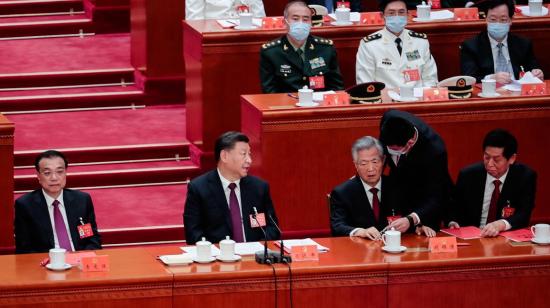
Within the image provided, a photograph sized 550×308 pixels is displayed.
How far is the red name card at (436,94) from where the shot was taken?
25.8ft

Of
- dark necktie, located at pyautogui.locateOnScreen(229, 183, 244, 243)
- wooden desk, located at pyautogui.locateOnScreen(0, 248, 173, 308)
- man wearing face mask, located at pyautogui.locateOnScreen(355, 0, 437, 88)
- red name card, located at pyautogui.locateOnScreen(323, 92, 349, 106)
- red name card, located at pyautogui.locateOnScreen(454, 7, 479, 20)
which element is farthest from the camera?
red name card, located at pyautogui.locateOnScreen(454, 7, 479, 20)

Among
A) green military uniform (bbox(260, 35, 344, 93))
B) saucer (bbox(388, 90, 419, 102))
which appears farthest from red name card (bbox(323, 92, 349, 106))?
green military uniform (bbox(260, 35, 344, 93))

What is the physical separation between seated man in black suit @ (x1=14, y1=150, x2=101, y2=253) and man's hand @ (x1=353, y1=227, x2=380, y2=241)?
4.12 feet

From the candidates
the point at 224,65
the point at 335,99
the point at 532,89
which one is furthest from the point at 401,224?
the point at 224,65

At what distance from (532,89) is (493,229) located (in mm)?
1591

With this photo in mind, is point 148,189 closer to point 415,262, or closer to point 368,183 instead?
point 368,183

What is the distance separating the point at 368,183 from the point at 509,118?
4.81ft

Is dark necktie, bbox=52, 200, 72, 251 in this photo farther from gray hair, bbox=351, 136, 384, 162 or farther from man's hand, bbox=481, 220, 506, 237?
man's hand, bbox=481, 220, 506, 237

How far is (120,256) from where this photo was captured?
6.23m

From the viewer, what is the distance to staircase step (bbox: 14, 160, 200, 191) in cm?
827

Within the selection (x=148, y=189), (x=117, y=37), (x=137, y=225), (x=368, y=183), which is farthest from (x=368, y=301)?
(x=117, y=37)

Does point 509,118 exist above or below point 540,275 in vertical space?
above

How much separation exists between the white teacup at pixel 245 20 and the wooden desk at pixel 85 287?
9.44 feet

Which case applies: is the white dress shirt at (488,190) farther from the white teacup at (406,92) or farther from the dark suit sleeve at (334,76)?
the dark suit sleeve at (334,76)
